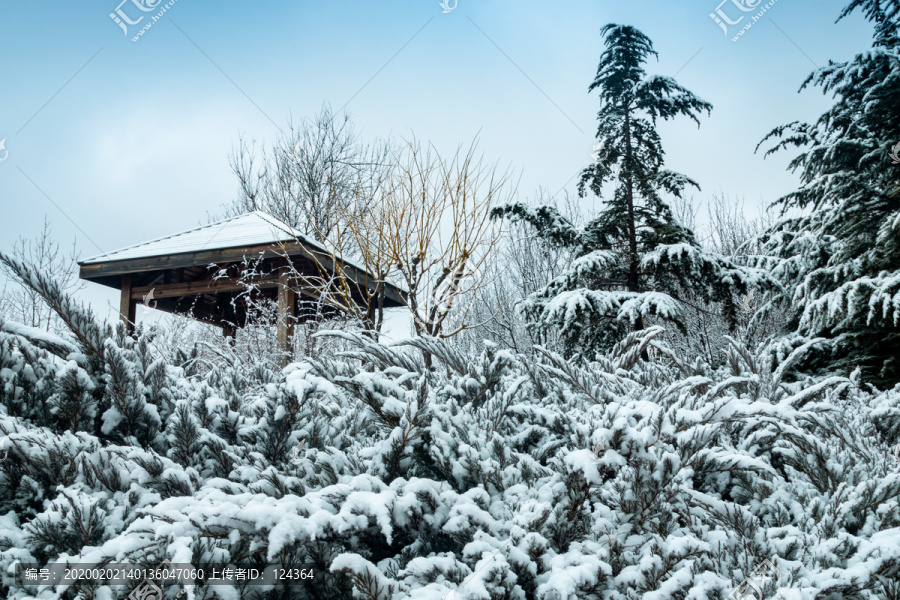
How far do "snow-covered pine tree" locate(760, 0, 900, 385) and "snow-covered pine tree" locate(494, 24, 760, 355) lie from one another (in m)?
0.81

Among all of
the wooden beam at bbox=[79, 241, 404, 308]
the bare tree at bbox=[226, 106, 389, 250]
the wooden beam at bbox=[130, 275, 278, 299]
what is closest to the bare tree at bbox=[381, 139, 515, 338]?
the wooden beam at bbox=[79, 241, 404, 308]

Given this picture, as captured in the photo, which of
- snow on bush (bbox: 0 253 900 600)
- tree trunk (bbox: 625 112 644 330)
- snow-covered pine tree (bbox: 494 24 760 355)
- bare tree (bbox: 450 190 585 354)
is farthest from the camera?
bare tree (bbox: 450 190 585 354)

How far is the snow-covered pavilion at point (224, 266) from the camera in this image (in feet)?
22.0

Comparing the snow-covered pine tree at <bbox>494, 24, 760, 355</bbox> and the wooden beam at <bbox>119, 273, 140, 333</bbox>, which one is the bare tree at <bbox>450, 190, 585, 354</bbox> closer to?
the snow-covered pine tree at <bbox>494, 24, 760, 355</bbox>

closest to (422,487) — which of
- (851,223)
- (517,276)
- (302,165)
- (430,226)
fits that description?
(430,226)

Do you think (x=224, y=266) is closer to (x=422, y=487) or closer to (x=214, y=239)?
(x=214, y=239)

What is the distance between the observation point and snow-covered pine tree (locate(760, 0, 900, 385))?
509cm

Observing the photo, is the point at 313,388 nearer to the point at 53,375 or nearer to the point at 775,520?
the point at 53,375

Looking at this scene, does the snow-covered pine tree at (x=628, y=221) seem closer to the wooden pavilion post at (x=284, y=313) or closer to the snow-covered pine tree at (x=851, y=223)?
the snow-covered pine tree at (x=851, y=223)

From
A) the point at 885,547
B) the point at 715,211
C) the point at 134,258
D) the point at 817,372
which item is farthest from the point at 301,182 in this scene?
the point at 885,547

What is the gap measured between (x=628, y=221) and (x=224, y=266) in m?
5.99

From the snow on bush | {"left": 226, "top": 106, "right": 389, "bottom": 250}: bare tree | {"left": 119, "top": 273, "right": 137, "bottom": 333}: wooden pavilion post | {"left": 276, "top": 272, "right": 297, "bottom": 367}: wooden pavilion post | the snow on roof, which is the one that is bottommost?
the snow on bush

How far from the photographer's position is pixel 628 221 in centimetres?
697

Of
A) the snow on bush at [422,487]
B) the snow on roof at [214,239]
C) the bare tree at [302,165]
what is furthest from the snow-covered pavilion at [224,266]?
the bare tree at [302,165]
